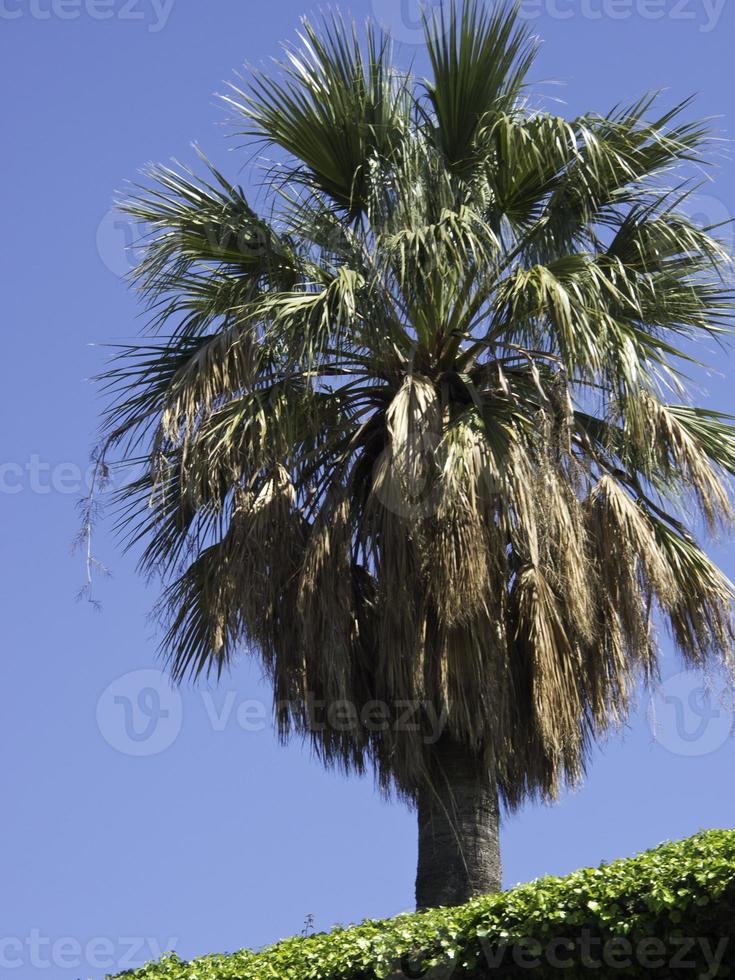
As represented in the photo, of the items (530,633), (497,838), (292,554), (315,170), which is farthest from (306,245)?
(497,838)

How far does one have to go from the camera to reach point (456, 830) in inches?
392

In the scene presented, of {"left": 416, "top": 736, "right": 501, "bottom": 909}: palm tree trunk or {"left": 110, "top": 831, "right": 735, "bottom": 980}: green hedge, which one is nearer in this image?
{"left": 110, "top": 831, "right": 735, "bottom": 980}: green hedge

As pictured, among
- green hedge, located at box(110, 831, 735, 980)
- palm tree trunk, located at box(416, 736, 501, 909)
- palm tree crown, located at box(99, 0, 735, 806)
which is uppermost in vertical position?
palm tree crown, located at box(99, 0, 735, 806)

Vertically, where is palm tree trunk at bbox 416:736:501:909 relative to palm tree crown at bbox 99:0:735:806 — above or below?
below

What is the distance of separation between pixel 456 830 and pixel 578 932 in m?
1.82

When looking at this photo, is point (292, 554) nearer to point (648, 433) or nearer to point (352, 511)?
point (352, 511)

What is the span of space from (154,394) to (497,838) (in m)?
3.98

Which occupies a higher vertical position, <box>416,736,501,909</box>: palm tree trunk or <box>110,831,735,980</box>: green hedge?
<box>416,736,501,909</box>: palm tree trunk

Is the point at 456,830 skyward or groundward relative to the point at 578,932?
skyward

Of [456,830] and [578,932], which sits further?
[456,830]

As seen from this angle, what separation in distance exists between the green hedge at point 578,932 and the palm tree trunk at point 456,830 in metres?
0.71

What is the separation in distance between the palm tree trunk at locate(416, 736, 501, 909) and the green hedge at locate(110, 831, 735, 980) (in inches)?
28.0

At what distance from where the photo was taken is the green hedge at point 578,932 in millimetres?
7871

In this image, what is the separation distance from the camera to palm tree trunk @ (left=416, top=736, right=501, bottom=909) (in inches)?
386
